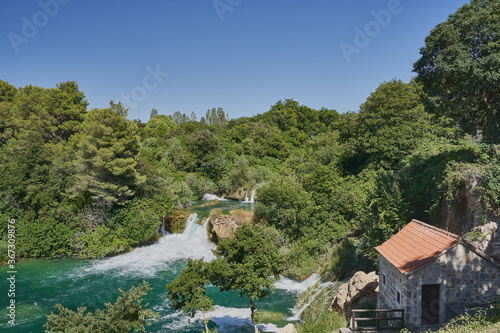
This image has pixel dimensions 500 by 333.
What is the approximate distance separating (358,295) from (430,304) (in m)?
3.28

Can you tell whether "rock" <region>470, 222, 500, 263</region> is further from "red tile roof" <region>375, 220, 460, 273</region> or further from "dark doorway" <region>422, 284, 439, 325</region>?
"dark doorway" <region>422, 284, 439, 325</region>

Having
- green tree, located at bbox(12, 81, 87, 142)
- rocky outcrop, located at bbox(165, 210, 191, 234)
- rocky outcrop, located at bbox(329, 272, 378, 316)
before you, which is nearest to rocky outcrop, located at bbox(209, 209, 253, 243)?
rocky outcrop, located at bbox(165, 210, 191, 234)

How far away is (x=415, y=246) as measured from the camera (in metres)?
10.9

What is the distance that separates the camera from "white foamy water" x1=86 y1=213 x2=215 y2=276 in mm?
20938

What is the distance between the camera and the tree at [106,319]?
8.30 metres

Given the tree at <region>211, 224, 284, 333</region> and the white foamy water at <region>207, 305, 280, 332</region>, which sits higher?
the tree at <region>211, 224, 284, 333</region>

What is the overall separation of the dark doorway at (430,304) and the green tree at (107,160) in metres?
20.9

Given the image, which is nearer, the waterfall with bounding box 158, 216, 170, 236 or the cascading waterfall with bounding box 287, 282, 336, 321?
the cascading waterfall with bounding box 287, 282, 336, 321

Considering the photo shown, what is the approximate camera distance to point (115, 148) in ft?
76.5

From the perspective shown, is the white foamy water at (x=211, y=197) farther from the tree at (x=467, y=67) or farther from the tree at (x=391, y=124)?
the tree at (x=467, y=67)

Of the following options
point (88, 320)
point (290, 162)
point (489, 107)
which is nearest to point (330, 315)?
point (88, 320)

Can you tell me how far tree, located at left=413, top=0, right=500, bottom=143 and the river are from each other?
12413 millimetres

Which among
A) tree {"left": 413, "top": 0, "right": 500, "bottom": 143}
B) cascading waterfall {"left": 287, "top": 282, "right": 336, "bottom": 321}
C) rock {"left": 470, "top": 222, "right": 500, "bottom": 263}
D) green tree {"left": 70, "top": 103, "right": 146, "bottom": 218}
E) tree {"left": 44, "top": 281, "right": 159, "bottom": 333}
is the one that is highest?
tree {"left": 413, "top": 0, "right": 500, "bottom": 143}

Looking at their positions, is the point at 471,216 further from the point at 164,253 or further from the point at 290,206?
the point at 164,253
